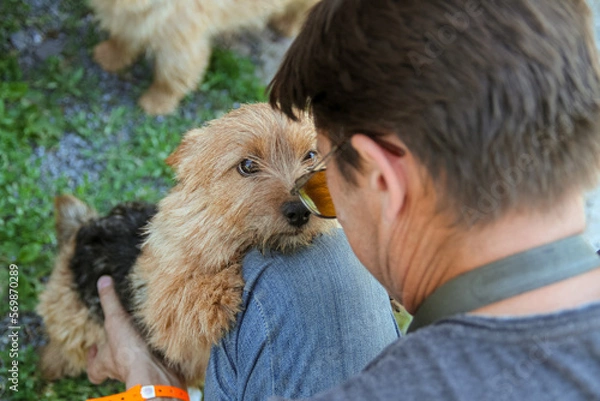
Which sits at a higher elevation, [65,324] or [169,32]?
[169,32]

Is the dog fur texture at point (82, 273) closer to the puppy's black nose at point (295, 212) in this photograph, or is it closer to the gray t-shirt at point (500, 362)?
the puppy's black nose at point (295, 212)

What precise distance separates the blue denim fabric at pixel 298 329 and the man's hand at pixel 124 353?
1.83 ft

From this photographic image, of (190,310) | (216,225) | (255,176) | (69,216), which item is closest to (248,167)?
(255,176)

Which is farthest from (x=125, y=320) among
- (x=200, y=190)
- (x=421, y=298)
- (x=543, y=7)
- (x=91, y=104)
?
(x=543, y=7)

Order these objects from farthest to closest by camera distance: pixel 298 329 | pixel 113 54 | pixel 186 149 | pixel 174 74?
pixel 113 54
pixel 174 74
pixel 186 149
pixel 298 329

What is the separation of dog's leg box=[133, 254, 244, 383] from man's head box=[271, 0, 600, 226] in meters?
0.97

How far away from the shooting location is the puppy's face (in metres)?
1.89

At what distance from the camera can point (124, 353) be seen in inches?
92.9

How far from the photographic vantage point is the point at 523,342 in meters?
0.99

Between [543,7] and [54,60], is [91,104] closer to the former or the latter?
[54,60]

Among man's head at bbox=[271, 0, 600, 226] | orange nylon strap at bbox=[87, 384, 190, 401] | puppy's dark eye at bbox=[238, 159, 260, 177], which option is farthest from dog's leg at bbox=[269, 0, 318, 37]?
man's head at bbox=[271, 0, 600, 226]

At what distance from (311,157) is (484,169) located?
1.04m

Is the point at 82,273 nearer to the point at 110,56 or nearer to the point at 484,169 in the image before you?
the point at 110,56

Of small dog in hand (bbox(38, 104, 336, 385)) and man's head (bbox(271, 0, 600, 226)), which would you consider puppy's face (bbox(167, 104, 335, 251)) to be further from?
man's head (bbox(271, 0, 600, 226))
